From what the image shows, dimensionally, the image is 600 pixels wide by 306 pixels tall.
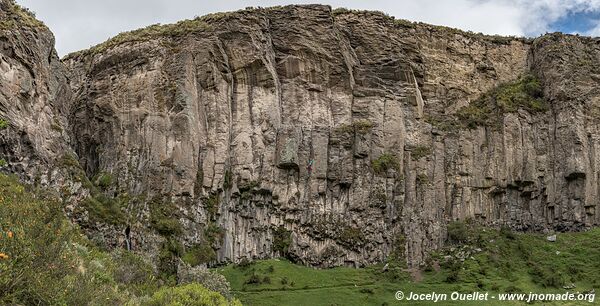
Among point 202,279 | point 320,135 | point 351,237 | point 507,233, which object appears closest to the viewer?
point 202,279

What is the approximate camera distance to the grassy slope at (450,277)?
66375mm

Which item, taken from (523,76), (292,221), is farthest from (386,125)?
(523,76)

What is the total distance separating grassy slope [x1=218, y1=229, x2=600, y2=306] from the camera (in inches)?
2613

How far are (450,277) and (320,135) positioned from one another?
Answer: 22693mm

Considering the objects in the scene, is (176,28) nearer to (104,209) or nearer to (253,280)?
(104,209)

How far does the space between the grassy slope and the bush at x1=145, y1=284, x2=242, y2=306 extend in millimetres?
32242

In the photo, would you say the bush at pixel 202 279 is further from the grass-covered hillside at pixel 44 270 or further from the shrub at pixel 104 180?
the grass-covered hillside at pixel 44 270

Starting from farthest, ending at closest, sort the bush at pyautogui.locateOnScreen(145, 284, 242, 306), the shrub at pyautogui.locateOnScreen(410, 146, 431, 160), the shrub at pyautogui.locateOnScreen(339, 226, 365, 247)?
the shrub at pyautogui.locateOnScreen(410, 146, 431, 160), the shrub at pyautogui.locateOnScreen(339, 226, 365, 247), the bush at pyautogui.locateOnScreen(145, 284, 242, 306)

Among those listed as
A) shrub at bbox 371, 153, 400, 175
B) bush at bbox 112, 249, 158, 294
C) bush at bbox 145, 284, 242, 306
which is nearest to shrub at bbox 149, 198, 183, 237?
bush at bbox 112, 249, 158, 294

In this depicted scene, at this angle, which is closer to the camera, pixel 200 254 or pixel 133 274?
pixel 133 274

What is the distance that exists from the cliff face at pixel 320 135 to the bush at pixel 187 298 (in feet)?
112

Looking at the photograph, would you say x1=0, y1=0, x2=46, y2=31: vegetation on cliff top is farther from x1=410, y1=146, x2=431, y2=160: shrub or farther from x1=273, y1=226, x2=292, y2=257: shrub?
x1=410, y1=146, x2=431, y2=160: shrub

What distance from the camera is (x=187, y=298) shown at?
30312 millimetres

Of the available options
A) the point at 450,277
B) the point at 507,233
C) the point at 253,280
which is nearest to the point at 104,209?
Result: the point at 253,280
